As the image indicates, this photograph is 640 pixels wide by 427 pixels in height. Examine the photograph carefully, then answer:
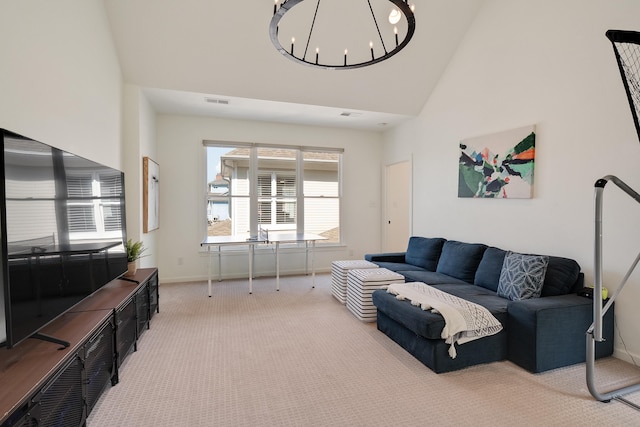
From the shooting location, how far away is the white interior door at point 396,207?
6.33m

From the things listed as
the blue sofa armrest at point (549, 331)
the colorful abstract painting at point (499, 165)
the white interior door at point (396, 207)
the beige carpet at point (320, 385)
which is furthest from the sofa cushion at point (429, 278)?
the white interior door at point (396, 207)

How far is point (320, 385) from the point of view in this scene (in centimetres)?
231

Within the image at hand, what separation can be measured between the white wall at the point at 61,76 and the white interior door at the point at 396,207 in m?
4.61

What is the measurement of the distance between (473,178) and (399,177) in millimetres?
2506

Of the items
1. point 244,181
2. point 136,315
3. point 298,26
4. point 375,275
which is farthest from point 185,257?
point 298,26

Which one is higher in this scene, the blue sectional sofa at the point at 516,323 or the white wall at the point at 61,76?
the white wall at the point at 61,76

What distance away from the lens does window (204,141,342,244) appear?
18.3 feet

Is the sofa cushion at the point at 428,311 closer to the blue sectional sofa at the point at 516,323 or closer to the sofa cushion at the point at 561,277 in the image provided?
the blue sectional sofa at the point at 516,323

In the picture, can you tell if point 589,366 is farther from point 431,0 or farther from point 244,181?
point 244,181

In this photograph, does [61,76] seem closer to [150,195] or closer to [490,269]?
[150,195]

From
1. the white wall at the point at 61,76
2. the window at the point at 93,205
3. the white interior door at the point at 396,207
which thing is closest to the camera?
the white wall at the point at 61,76

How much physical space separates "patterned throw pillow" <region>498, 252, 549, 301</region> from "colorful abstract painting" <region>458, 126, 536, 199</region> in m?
A: 0.84

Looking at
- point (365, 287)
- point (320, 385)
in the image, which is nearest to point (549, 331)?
point (365, 287)

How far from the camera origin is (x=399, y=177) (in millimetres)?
6594
